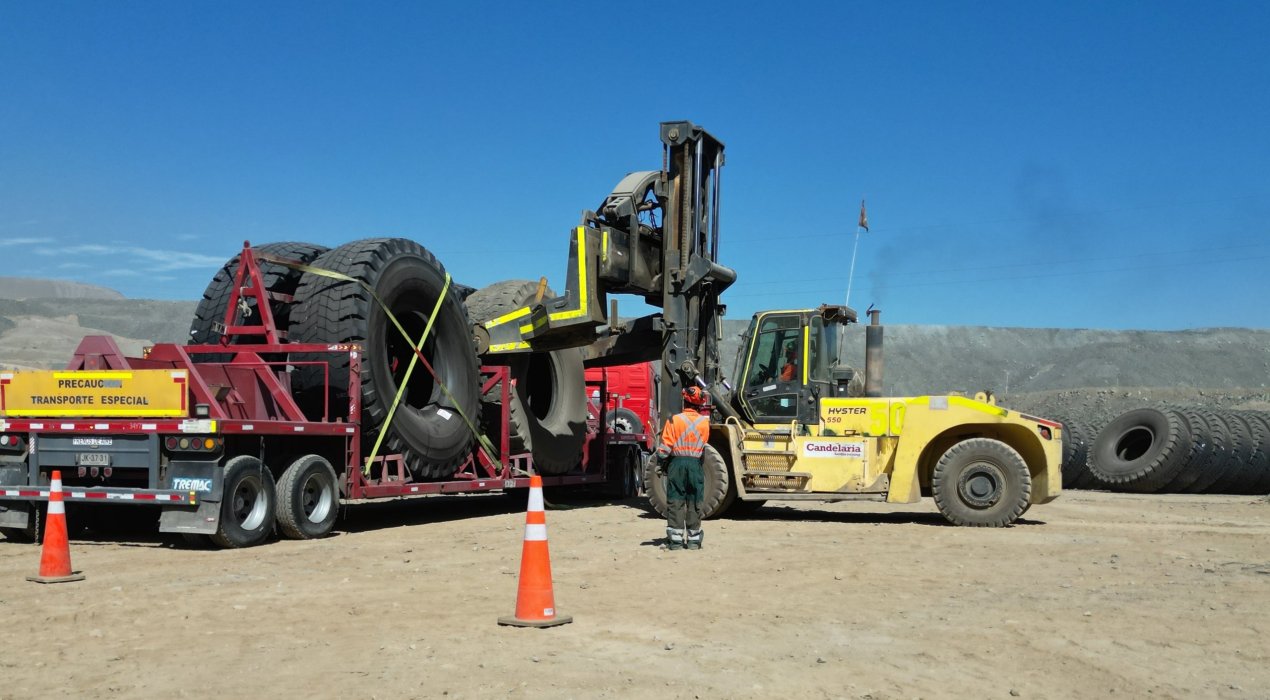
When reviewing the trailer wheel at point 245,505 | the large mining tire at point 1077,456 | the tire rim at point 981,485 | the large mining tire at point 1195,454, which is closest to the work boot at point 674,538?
the trailer wheel at point 245,505

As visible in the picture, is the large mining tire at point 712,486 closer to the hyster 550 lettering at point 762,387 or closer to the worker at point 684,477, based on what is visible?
the hyster 550 lettering at point 762,387

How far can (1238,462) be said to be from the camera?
20938 mm

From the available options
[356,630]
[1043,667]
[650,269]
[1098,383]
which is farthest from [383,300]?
[1098,383]

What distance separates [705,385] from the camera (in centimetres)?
1492

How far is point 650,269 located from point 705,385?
5.97 ft

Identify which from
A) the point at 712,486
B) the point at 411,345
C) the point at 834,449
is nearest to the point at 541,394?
the point at 712,486

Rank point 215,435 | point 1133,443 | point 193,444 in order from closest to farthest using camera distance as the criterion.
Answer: point 215,435, point 193,444, point 1133,443

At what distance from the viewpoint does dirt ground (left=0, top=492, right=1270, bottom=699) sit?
18.1 ft

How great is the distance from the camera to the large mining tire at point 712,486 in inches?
554

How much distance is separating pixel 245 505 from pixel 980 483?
7830mm

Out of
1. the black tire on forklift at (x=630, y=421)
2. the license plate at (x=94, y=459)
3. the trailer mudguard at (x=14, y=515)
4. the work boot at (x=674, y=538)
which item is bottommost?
the work boot at (x=674, y=538)

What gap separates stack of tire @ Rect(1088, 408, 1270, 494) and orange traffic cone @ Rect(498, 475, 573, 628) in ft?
54.8

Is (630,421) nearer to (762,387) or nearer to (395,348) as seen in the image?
(762,387)

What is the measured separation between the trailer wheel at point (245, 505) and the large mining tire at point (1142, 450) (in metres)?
15.5
